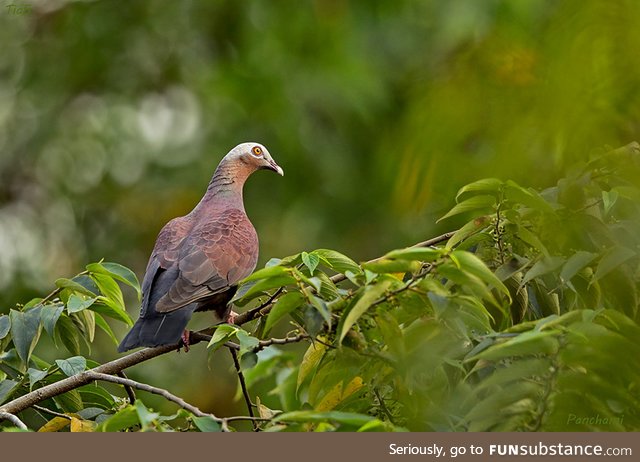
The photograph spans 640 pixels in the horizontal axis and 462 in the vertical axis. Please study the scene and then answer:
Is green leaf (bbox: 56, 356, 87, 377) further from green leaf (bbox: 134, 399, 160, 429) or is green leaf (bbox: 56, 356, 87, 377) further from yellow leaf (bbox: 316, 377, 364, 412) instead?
green leaf (bbox: 134, 399, 160, 429)

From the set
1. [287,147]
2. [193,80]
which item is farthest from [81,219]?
[287,147]

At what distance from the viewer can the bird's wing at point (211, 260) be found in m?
3.40

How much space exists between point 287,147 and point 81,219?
7.80 ft

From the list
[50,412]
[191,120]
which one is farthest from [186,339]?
[191,120]

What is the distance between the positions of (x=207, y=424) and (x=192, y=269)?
1543 mm

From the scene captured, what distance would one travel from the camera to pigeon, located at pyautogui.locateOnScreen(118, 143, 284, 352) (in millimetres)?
3238

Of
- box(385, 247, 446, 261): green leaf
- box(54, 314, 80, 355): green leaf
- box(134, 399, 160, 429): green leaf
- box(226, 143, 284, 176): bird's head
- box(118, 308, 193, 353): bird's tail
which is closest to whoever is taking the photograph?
box(134, 399, 160, 429): green leaf

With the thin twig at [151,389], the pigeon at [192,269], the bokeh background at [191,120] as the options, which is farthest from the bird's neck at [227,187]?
the thin twig at [151,389]

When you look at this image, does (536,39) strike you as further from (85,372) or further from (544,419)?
(85,372)

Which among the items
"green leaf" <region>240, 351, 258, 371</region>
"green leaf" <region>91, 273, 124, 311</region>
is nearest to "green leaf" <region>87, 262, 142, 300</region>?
"green leaf" <region>91, 273, 124, 311</region>

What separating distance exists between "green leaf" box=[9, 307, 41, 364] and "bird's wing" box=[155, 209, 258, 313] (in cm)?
62

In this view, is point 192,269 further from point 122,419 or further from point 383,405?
point 122,419

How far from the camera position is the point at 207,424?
1.97 metres

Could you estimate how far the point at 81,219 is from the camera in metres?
7.26
